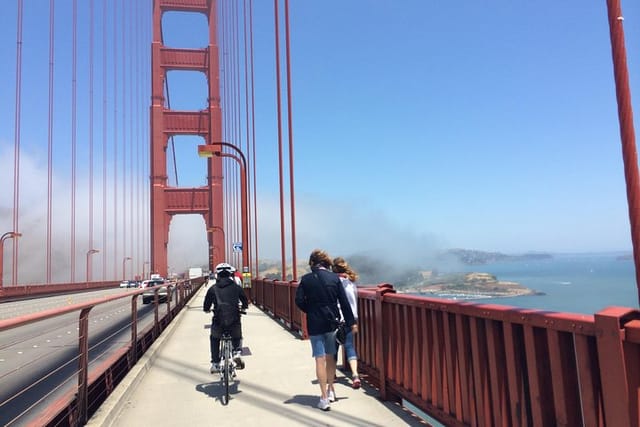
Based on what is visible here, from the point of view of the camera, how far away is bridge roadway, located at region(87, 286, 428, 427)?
4727 millimetres

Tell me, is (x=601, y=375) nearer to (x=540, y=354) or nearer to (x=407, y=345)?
(x=540, y=354)

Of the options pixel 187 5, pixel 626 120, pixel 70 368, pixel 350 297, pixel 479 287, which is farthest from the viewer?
pixel 479 287

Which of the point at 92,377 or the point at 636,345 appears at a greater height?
the point at 636,345

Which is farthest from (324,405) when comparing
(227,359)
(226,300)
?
(226,300)

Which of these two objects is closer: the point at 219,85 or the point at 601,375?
the point at 601,375

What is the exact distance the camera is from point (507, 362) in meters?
2.95

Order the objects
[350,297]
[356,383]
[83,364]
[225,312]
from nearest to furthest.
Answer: [83,364], [356,383], [350,297], [225,312]

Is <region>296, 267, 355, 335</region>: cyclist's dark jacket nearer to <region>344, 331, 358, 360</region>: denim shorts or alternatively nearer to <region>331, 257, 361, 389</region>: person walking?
<region>331, 257, 361, 389</region>: person walking

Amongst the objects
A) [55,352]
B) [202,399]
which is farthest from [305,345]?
[55,352]

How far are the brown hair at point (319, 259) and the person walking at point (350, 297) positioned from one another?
31 centimetres

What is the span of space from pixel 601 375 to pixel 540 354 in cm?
47

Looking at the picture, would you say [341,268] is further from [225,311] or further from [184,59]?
[184,59]

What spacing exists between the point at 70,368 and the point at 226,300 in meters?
2.45

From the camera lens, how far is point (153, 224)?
51.5m
